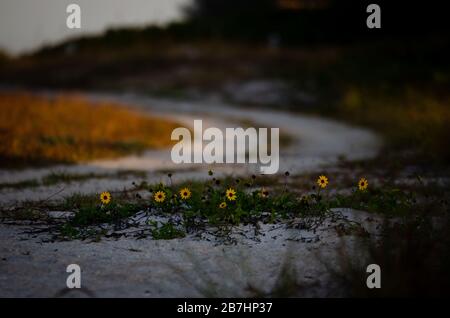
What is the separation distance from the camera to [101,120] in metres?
15.4

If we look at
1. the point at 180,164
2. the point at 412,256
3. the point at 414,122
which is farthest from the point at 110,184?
the point at 414,122

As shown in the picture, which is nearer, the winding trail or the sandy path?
the sandy path

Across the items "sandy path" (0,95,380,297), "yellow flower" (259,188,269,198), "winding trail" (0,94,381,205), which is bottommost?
"sandy path" (0,95,380,297)

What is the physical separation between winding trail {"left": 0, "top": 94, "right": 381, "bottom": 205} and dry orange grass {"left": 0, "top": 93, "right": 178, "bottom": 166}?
701 mm

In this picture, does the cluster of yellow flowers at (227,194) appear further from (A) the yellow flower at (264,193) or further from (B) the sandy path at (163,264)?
(B) the sandy path at (163,264)

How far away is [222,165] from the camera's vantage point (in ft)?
35.0

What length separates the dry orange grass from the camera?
1120cm

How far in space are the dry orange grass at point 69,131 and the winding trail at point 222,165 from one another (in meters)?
0.70

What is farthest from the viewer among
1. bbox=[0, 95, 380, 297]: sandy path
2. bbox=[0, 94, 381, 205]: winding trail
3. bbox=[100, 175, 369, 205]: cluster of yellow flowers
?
bbox=[0, 94, 381, 205]: winding trail

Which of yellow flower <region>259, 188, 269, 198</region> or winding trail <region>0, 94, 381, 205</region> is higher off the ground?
winding trail <region>0, 94, 381, 205</region>

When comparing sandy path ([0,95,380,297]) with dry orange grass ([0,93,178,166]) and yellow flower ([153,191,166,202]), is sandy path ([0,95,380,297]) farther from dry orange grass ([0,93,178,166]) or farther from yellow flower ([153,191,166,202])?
dry orange grass ([0,93,178,166])

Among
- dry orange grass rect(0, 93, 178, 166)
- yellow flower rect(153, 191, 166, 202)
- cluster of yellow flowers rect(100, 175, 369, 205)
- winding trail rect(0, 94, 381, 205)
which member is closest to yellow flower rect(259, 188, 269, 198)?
cluster of yellow flowers rect(100, 175, 369, 205)
